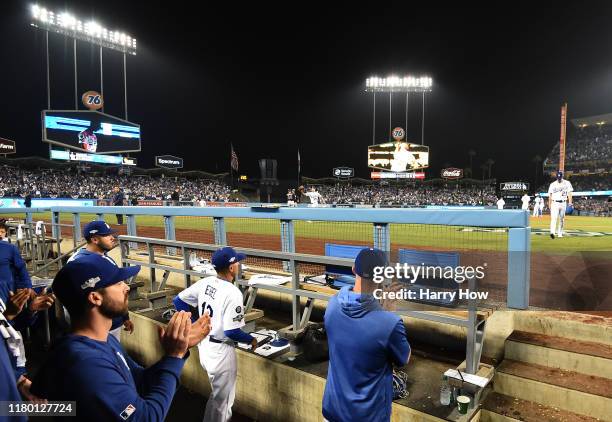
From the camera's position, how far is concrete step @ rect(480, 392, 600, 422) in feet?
9.46

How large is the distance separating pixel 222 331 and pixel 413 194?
193ft

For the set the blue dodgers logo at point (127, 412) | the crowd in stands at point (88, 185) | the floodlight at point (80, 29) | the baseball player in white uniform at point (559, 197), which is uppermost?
the floodlight at point (80, 29)

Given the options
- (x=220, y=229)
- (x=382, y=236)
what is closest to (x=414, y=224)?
(x=382, y=236)

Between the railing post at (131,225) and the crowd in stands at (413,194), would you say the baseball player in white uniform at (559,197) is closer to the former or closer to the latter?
the railing post at (131,225)

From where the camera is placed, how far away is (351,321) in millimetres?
2254

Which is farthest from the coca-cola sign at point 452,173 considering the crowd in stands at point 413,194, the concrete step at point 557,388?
the concrete step at point 557,388

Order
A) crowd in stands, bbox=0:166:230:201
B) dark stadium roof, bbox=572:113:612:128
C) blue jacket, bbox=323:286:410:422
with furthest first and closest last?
dark stadium roof, bbox=572:113:612:128 < crowd in stands, bbox=0:166:230:201 < blue jacket, bbox=323:286:410:422

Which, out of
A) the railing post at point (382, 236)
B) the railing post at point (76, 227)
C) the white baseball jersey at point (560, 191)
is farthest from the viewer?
the white baseball jersey at point (560, 191)

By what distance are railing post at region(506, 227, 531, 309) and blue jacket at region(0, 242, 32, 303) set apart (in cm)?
590

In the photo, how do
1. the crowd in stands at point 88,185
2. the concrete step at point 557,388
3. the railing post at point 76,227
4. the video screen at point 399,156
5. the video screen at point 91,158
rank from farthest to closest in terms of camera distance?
the video screen at point 399,156 < the crowd in stands at point 88,185 < the video screen at point 91,158 < the railing post at point 76,227 < the concrete step at point 557,388

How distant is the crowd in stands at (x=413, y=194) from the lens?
56.5m

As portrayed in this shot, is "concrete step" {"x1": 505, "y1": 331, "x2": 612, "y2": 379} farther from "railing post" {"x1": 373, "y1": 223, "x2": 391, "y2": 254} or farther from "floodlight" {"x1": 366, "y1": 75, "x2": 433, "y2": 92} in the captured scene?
"floodlight" {"x1": 366, "y1": 75, "x2": 433, "y2": 92}

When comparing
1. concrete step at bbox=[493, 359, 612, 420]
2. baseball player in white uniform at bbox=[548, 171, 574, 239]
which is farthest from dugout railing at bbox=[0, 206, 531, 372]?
baseball player in white uniform at bbox=[548, 171, 574, 239]

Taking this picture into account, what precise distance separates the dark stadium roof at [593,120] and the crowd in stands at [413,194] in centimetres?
1590
